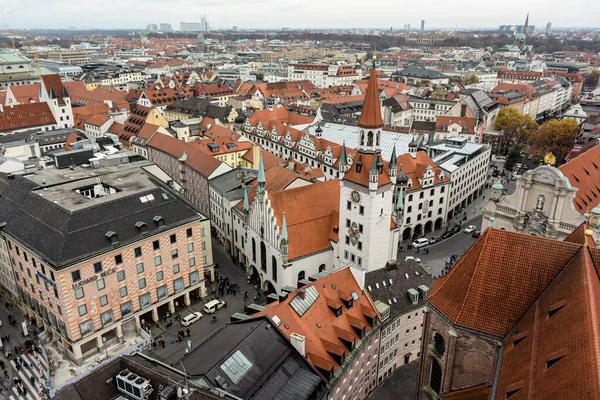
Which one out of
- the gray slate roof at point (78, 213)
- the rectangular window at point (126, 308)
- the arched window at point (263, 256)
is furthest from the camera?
the arched window at point (263, 256)

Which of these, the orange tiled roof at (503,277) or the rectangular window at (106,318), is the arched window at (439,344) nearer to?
the orange tiled roof at (503,277)

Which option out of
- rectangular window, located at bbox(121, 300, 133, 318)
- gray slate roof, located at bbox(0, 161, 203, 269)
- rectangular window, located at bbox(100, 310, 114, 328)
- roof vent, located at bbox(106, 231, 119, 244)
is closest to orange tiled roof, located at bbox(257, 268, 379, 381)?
roof vent, located at bbox(106, 231, 119, 244)

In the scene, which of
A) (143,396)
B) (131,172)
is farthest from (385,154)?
(143,396)

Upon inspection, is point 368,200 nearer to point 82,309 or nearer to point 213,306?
point 213,306

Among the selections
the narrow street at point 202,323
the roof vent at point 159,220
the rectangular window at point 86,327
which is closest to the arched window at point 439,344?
the narrow street at point 202,323

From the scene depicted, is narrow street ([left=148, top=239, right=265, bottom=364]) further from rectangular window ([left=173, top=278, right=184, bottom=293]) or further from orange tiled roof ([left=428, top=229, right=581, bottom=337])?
orange tiled roof ([left=428, top=229, right=581, bottom=337])

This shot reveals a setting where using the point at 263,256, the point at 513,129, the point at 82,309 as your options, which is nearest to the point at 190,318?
the point at 263,256
